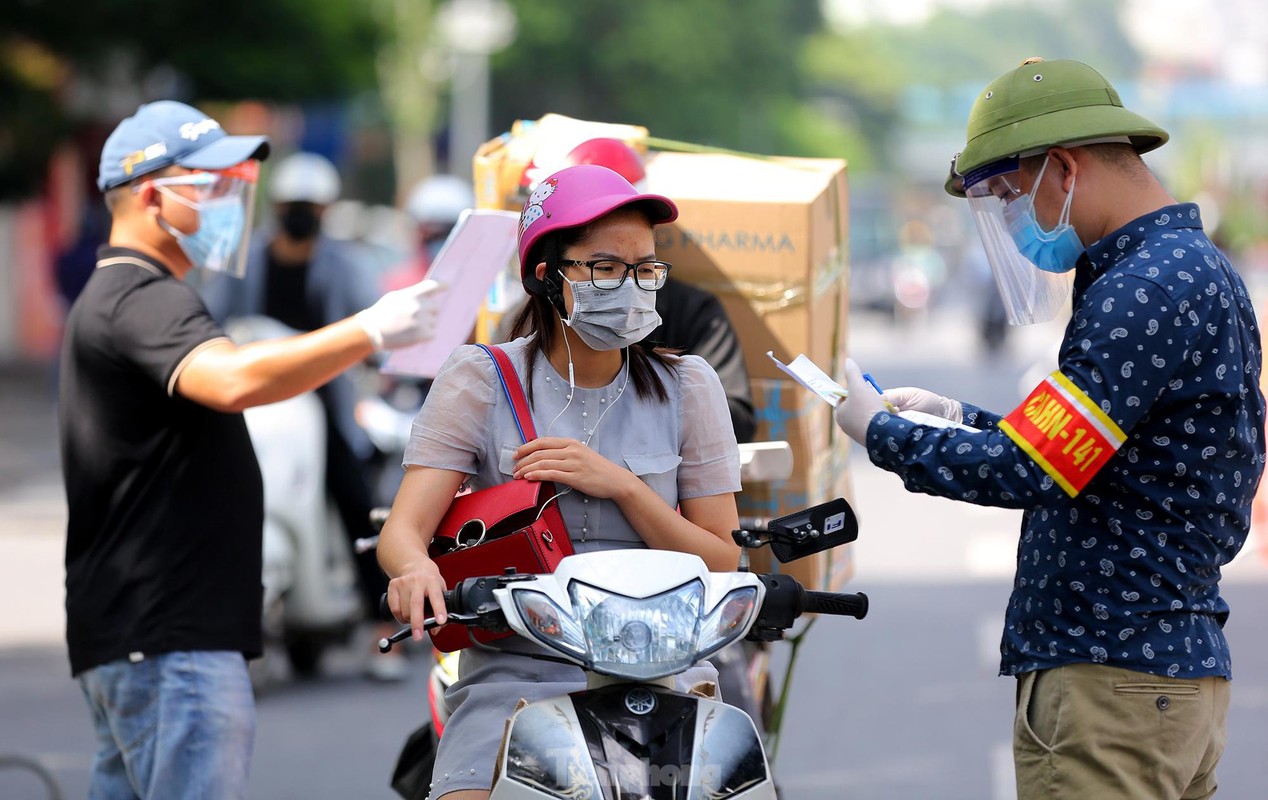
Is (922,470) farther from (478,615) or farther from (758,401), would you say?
(758,401)

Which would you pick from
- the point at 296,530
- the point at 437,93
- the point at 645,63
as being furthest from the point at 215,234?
the point at 437,93

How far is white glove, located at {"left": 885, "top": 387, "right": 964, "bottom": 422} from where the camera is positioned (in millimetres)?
3580

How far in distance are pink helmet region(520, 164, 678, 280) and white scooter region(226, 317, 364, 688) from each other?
4.52 metres

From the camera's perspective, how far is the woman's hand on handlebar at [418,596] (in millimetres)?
3156

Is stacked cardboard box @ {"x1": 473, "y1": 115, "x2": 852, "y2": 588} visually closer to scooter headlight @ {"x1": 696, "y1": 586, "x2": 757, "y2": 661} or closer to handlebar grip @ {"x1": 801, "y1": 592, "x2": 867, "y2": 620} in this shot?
handlebar grip @ {"x1": 801, "y1": 592, "x2": 867, "y2": 620}

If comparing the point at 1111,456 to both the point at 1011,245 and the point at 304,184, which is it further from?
the point at 304,184

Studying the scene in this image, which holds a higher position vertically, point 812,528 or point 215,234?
point 215,234

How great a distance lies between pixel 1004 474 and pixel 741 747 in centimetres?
68

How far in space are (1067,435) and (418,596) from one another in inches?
46.1

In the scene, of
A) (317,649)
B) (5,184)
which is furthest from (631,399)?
(5,184)

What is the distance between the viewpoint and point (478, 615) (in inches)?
120

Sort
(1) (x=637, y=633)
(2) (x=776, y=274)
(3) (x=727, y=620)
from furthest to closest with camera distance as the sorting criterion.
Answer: (2) (x=776, y=274)
(3) (x=727, y=620)
(1) (x=637, y=633)

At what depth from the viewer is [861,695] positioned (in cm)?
829

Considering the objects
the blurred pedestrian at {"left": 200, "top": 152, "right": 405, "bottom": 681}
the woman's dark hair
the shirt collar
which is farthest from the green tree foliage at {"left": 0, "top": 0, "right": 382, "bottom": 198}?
the woman's dark hair
